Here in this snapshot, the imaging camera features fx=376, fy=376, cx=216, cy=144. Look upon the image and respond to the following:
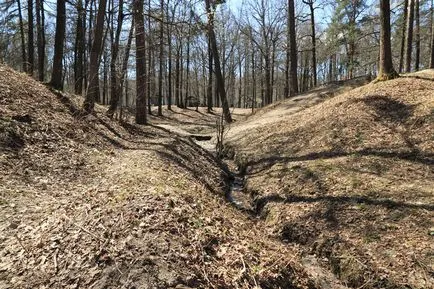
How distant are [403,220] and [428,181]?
1.49 m

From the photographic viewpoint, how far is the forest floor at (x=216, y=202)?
14.1 ft

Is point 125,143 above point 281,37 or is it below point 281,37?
below

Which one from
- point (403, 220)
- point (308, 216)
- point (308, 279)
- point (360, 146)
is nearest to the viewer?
point (308, 279)

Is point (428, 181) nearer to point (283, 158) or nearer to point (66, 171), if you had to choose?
point (283, 158)

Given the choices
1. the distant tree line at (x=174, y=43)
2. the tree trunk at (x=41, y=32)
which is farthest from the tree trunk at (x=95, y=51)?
the tree trunk at (x=41, y=32)

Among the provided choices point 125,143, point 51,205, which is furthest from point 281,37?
point 51,205

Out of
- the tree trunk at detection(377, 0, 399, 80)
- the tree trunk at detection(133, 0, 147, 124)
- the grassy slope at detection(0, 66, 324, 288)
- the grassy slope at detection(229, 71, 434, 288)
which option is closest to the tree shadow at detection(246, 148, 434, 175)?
the grassy slope at detection(229, 71, 434, 288)

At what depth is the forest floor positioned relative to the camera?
4.30m

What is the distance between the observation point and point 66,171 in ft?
24.5

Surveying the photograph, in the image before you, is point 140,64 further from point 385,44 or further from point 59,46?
point 385,44

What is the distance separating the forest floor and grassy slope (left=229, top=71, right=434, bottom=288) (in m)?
0.03

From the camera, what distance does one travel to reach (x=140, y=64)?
1543cm

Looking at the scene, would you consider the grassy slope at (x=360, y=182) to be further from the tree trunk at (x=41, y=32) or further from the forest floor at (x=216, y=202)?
the tree trunk at (x=41, y=32)

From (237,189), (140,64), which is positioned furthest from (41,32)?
(237,189)
